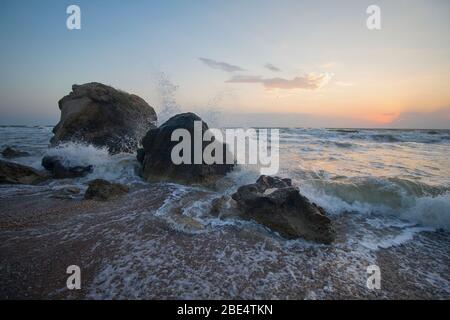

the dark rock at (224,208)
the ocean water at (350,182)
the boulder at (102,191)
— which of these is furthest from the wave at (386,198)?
the boulder at (102,191)

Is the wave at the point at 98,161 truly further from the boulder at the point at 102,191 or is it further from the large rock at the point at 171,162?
the boulder at the point at 102,191

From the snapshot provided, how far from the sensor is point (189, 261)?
3.49 meters

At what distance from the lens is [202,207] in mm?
5523

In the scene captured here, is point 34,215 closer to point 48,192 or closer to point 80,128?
point 48,192

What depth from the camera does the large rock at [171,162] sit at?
7.55 meters

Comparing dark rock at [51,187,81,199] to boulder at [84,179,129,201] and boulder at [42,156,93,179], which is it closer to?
boulder at [84,179,129,201]

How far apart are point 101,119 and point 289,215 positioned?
33.0 ft

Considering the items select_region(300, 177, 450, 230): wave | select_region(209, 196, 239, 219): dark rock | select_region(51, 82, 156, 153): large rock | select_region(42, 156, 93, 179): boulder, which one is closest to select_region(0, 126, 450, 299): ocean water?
select_region(300, 177, 450, 230): wave

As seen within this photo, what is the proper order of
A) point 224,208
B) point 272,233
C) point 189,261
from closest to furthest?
point 189,261 < point 272,233 < point 224,208

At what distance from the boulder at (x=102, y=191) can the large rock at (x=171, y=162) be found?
1.52 metres

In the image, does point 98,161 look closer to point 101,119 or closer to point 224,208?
point 101,119

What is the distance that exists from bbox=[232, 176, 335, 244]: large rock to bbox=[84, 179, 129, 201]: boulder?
3156 millimetres

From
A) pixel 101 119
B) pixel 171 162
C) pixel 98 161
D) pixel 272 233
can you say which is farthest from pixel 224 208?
pixel 101 119
